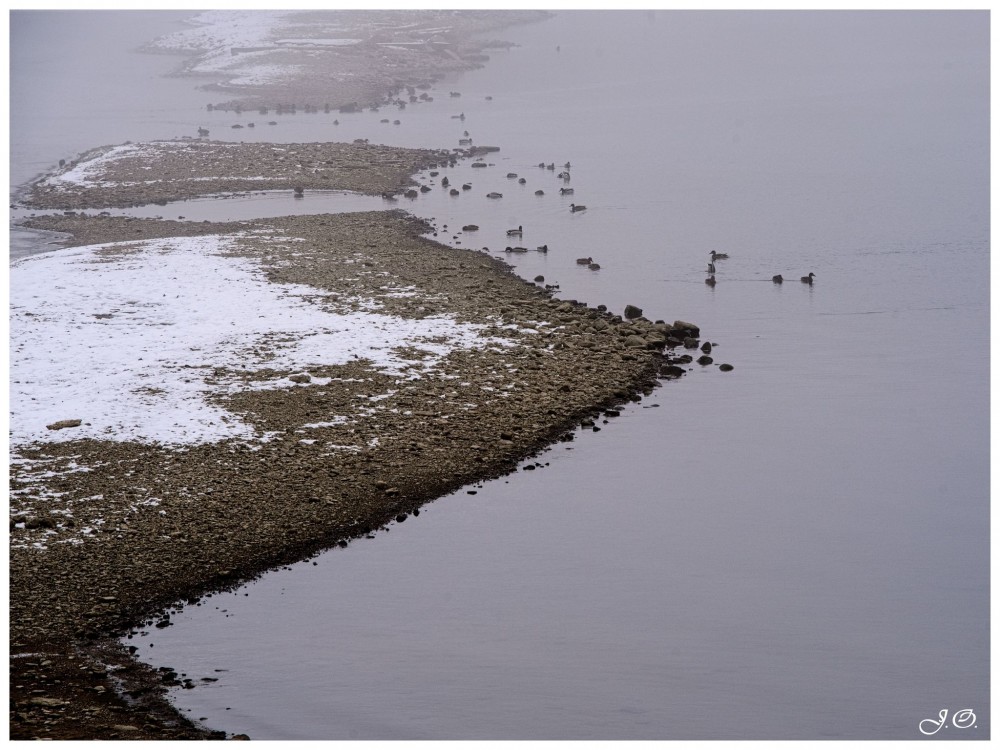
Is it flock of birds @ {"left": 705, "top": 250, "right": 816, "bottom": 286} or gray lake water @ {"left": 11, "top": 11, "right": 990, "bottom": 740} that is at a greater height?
flock of birds @ {"left": 705, "top": 250, "right": 816, "bottom": 286}

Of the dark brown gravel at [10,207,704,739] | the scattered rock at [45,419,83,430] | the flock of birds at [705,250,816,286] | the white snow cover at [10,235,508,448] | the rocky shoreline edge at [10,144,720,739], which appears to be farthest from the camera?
the flock of birds at [705,250,816,286]

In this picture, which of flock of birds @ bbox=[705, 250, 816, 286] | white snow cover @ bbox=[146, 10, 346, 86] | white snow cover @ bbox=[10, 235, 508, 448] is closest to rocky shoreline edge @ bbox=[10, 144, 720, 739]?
white snow cover @ bbox=[10, 235, 508, 448]

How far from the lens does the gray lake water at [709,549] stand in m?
12.9

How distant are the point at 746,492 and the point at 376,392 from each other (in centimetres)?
762

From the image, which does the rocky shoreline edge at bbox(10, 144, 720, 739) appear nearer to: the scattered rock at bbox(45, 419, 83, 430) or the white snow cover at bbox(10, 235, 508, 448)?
the white snow cover at bbox(10, 235, 508, 448)

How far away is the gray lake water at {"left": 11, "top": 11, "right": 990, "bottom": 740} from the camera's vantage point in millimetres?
12898

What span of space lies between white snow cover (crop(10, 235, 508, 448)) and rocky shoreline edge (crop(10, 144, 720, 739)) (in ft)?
1.77

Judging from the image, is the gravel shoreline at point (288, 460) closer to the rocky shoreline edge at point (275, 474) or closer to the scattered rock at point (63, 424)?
the rocky shoreline edge at point (275, 474)

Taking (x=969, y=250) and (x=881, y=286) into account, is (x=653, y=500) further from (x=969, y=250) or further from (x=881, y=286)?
(x=969, y=250)

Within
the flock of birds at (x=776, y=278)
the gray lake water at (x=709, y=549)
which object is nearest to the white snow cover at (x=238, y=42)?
the gray lake water at (x=709, y=549)

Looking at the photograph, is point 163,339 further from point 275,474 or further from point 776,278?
point 776,278

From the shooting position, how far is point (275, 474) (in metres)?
17.8

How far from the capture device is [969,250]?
35219 mm

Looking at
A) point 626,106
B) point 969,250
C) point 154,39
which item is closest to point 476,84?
point 626,106
